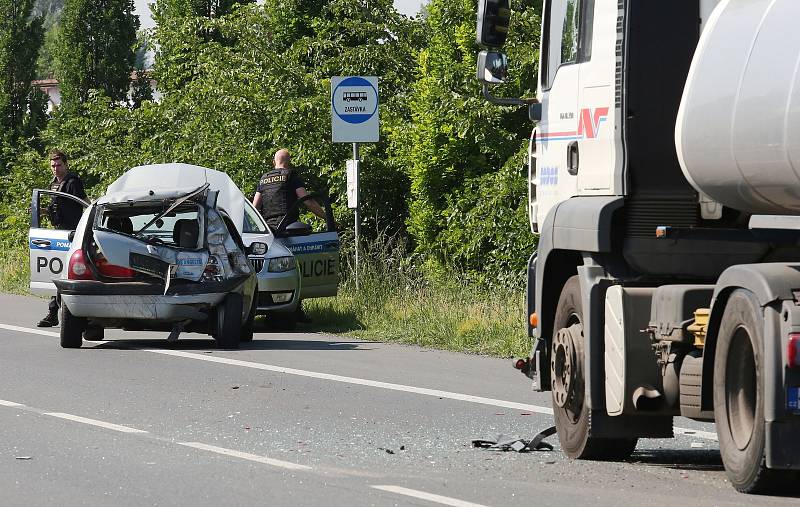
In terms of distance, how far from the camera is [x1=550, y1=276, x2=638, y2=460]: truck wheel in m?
9.05

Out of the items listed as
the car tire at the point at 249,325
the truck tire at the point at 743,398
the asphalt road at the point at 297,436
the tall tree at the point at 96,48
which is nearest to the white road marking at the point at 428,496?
the asphalt road at the point at 297,436

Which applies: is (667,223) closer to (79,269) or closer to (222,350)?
(222,350)

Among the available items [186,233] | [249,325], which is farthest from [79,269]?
[249,325]

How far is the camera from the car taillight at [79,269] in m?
15.2

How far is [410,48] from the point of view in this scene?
25.7 meters

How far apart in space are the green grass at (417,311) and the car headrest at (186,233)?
2.22m

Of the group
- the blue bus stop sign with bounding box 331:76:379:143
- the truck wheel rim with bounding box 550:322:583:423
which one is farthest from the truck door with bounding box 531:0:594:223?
the blue bus stop sign with bounding box 331:76:379:143

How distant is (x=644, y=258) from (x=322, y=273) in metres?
9.86

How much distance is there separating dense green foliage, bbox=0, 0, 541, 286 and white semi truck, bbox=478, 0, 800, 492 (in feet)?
36.4

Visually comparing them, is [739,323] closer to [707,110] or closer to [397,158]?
[707,110]

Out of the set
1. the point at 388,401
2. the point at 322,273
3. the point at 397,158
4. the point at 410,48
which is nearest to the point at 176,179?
the point at 322,273

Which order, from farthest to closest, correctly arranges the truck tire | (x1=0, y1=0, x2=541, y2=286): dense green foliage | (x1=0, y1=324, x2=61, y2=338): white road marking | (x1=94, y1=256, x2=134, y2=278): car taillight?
(x1=0, y1=0, x2=541, y2=286): dense green foliage < (x1=0, y1=324, x2=61, y2=338): white road marking < (x1=94, y1=256, x2=134, y2=278): car taillight < the truck tire

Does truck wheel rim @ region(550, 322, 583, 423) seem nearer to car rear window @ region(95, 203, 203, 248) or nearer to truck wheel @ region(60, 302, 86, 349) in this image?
car rear window @ region(95, 203, 203, 248)

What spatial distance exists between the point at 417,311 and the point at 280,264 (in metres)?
1.58
